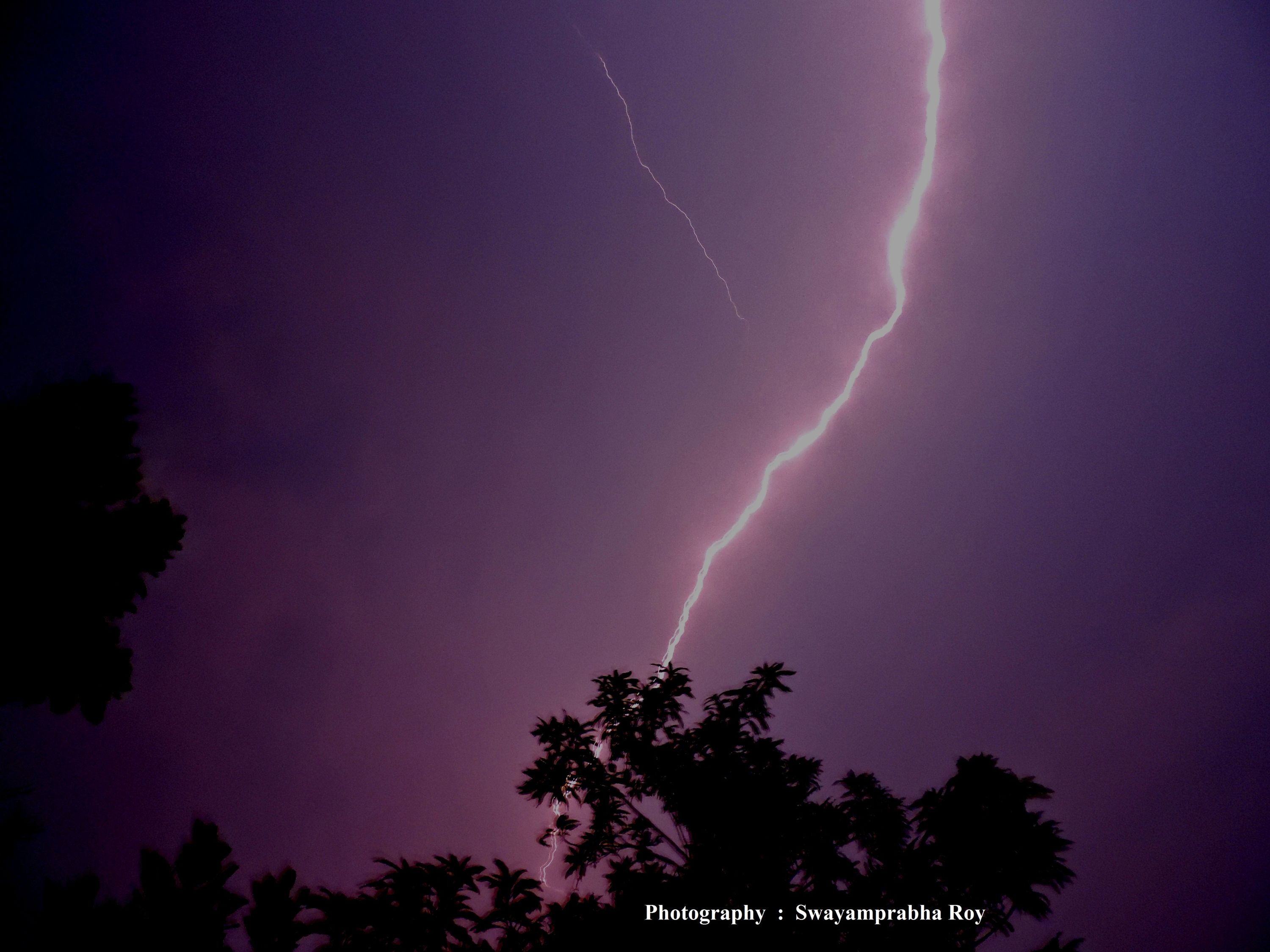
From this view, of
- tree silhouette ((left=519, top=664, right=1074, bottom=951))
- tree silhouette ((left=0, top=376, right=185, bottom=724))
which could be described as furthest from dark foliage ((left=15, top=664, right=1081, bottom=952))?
tree silhouette ((left=0, top=376, right=185, bottom=724))

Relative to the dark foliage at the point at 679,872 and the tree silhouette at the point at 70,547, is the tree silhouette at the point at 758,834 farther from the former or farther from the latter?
the tree silhouette at the point at 70,547

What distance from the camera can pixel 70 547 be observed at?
304 centimetres

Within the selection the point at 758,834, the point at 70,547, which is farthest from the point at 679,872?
the point at 70,547

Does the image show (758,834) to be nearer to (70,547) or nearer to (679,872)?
(679,872)

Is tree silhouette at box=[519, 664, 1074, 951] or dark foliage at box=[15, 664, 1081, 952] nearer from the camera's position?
dark foliage at box=[15, 664, 1081, 952]

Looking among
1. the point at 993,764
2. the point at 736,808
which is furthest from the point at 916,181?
the point at 736,808

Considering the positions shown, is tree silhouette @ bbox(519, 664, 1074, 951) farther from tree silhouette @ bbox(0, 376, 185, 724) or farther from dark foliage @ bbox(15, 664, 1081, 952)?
tree silhouette @ bbox(0, 376, 185, 724)

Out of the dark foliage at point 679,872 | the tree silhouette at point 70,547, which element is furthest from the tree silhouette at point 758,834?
the tree silhouette at point 70,547

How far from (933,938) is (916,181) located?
14.9 meters

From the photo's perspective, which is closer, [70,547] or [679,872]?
[70,547]

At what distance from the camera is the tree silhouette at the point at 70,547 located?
2938 millimetres

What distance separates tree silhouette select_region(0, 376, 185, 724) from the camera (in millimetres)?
2938

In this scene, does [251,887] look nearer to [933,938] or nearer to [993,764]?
[933,938]

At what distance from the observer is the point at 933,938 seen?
12.0ft
